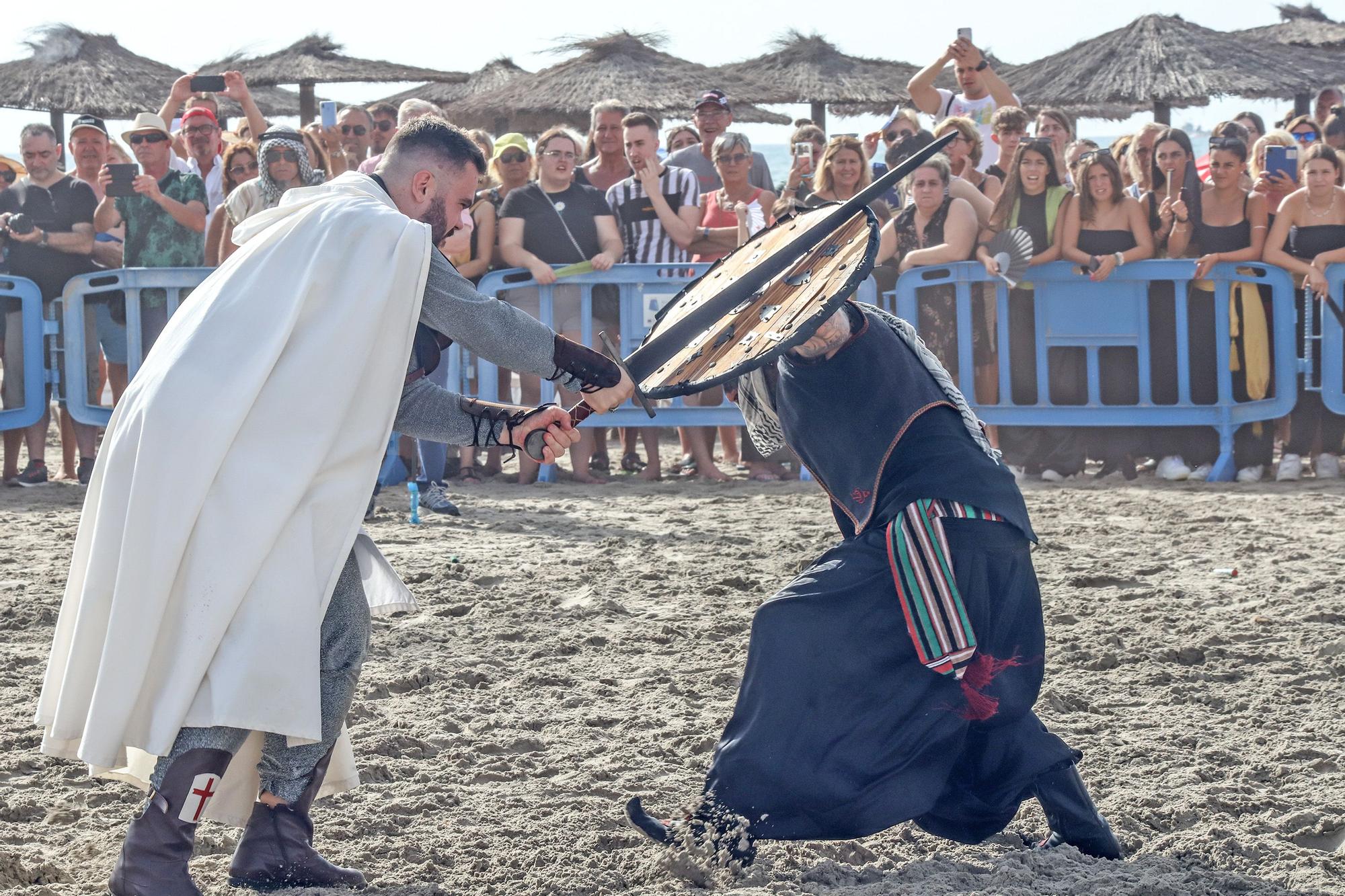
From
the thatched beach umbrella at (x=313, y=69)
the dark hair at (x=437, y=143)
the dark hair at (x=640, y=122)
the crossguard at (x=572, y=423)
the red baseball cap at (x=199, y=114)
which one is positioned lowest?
the crossguard at (x=572, y=423)

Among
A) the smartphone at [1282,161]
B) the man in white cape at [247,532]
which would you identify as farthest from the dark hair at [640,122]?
the man in white cape at [247,532]

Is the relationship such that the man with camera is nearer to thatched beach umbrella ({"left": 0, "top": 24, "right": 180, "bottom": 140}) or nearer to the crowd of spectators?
the crowd of spectators

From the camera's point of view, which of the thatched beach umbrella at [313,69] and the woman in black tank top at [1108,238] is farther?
the thatched beach umbrella at [313,69]

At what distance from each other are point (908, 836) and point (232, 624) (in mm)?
1680

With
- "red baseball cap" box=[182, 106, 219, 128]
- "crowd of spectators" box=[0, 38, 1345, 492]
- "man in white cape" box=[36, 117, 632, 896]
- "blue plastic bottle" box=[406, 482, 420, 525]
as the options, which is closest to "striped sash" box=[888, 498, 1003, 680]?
"man in white cape" box=[36, 117, 632, 896]

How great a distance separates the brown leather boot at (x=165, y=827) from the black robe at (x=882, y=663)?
108 centimetres

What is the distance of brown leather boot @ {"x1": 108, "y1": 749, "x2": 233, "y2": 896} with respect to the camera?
300 cm

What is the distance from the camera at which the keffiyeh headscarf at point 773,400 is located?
3486 mm

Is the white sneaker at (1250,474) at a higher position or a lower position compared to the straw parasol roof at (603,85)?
lower

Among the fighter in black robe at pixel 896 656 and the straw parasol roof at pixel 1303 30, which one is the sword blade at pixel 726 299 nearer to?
the fighter in black robe at pixel 896 656

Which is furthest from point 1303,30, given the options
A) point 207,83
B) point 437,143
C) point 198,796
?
point 198,796

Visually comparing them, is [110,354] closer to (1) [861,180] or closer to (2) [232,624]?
(1) [861,180]

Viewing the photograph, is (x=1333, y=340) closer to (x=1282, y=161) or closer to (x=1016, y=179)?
(x=1282, y=161)

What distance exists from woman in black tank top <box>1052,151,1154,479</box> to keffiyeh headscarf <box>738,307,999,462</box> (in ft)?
16.5
